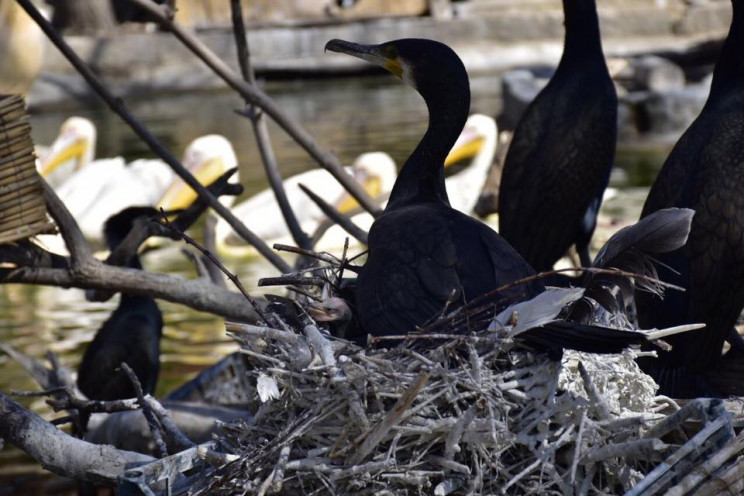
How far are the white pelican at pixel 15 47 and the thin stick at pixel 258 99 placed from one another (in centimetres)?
442

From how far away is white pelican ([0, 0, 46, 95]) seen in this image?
8836mm

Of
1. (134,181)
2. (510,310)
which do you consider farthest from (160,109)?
(510,310)

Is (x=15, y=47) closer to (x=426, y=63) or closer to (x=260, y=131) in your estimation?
(x=260, y=131)

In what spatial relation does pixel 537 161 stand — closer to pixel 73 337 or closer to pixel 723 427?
pixel 723 427

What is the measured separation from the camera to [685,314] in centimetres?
394

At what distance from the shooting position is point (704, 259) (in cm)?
390

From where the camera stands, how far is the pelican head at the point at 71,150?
1241cm

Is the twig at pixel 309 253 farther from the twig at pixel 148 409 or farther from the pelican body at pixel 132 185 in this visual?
the pelican body at pixel 132 185

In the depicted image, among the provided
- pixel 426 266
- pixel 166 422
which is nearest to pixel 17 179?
pixel 166 422

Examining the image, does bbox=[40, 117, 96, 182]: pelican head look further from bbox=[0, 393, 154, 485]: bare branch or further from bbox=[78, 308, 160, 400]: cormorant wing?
bbox=[0, 393, 154, 485]: bare branch

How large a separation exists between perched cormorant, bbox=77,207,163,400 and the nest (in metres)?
3.36

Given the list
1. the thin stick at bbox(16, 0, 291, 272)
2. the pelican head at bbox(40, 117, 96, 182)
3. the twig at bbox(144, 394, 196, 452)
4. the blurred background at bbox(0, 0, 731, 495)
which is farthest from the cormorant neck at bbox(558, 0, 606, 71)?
the pelican head at bbox(40, 117, 96, 182)

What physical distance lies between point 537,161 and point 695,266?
1.20 meters

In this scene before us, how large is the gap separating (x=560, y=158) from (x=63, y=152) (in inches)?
334
